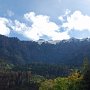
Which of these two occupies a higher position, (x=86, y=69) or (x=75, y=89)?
(x=86, y=69)

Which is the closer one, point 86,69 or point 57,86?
point 86,69

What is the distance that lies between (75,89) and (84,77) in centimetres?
786

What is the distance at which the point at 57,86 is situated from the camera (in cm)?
19075

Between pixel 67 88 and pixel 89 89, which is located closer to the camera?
pixel 89 89

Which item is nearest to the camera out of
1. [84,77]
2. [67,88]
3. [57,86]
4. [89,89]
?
[89,89]

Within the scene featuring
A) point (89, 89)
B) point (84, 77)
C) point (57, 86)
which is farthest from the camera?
point (57, 86)

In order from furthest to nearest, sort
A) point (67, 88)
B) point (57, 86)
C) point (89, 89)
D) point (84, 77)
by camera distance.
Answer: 1. point (57, 86)
2. point (67, 88)
3. point (84, 77)
4. point (89, 89)

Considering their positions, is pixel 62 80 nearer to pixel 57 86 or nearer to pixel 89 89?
pixel 57 86

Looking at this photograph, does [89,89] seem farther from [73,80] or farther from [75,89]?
[73,80]


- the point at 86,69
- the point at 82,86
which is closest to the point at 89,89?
the point at 82,86

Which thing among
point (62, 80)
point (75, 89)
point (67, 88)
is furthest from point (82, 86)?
point (62, 80)

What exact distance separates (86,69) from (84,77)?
6782 millimetres

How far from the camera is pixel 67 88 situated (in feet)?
573

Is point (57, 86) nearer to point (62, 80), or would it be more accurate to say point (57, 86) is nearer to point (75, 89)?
point (62, 80)
